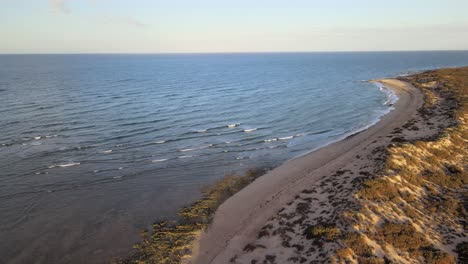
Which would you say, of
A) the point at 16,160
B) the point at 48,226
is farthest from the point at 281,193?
the point at 16,160

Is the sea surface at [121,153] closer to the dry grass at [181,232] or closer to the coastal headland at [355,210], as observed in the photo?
the dry grass at [181,232]

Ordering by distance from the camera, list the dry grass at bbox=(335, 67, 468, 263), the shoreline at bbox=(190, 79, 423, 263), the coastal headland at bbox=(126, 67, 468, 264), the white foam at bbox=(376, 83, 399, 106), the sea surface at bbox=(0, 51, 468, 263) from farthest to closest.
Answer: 1. the white foam at bbox=(376, 83, 399, 106)
2. the sea surface at bbox=(0, 51, 468, 263)
3. the shoreline at bbox=(190, 79, 423, 263)
4. the coastal headland at bbox=(126, 67, 468, 264)
5. the dry grass at bbox=(335, 67, 468, 263)

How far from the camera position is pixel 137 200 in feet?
73.5

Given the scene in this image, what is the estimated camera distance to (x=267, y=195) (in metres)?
22.3

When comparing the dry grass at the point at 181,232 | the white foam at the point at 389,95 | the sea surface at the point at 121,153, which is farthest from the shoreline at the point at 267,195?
the white foam at the point at 389,95

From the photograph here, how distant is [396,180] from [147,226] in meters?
17.7

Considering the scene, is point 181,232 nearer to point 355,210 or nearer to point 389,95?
point 355,210

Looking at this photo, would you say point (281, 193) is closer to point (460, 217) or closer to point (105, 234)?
point (460, 217)

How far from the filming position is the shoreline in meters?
16.6

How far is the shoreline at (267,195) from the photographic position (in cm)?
1664

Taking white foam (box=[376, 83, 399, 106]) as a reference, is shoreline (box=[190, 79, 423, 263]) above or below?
below

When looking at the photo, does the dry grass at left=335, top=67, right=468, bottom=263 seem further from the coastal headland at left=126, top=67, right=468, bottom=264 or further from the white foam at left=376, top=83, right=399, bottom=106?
the white foam at left=376, top=83, right=399, bottom=106

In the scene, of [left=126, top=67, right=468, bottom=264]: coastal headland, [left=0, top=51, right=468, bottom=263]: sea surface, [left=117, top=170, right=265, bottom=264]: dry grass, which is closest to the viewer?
[left=126, top=67, right=468, bottom=264]: coastal headland

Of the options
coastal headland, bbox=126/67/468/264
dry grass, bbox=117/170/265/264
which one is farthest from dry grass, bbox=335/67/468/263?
dry grass, bbox=117/170/265/264
